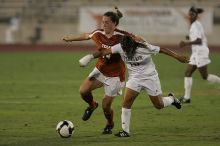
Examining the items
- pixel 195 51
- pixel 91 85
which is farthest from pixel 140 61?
pixel 195 51

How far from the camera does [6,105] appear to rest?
18.0m

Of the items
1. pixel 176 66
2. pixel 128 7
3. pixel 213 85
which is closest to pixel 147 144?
pixel 213 85

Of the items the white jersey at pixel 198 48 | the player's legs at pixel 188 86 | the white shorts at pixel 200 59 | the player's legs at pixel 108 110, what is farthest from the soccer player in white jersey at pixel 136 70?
the white shorts at pixel 200 59

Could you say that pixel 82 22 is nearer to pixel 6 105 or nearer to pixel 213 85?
pixel 213 85

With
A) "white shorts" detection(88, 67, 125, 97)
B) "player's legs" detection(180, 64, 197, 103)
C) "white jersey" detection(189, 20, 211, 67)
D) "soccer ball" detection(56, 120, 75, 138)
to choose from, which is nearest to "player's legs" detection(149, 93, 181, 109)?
"white shorts" detection(88, 67, 125, 97)

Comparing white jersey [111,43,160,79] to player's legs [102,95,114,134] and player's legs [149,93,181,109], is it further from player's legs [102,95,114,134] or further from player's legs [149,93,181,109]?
player's legs [102,95,114,134]

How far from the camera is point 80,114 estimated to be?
16.5 meters

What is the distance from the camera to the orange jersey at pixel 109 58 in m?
13.4

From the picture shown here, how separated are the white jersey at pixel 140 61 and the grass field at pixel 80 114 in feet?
4.01

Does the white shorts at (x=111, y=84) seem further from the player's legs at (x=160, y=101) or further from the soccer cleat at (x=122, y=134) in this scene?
the soccer cleat at (x=122, y=134)

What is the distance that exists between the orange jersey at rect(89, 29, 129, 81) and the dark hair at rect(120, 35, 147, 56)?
0.59 m

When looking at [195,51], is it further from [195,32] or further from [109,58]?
[109,58]

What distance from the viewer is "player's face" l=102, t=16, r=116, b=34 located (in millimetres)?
13078

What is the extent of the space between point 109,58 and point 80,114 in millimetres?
3403
